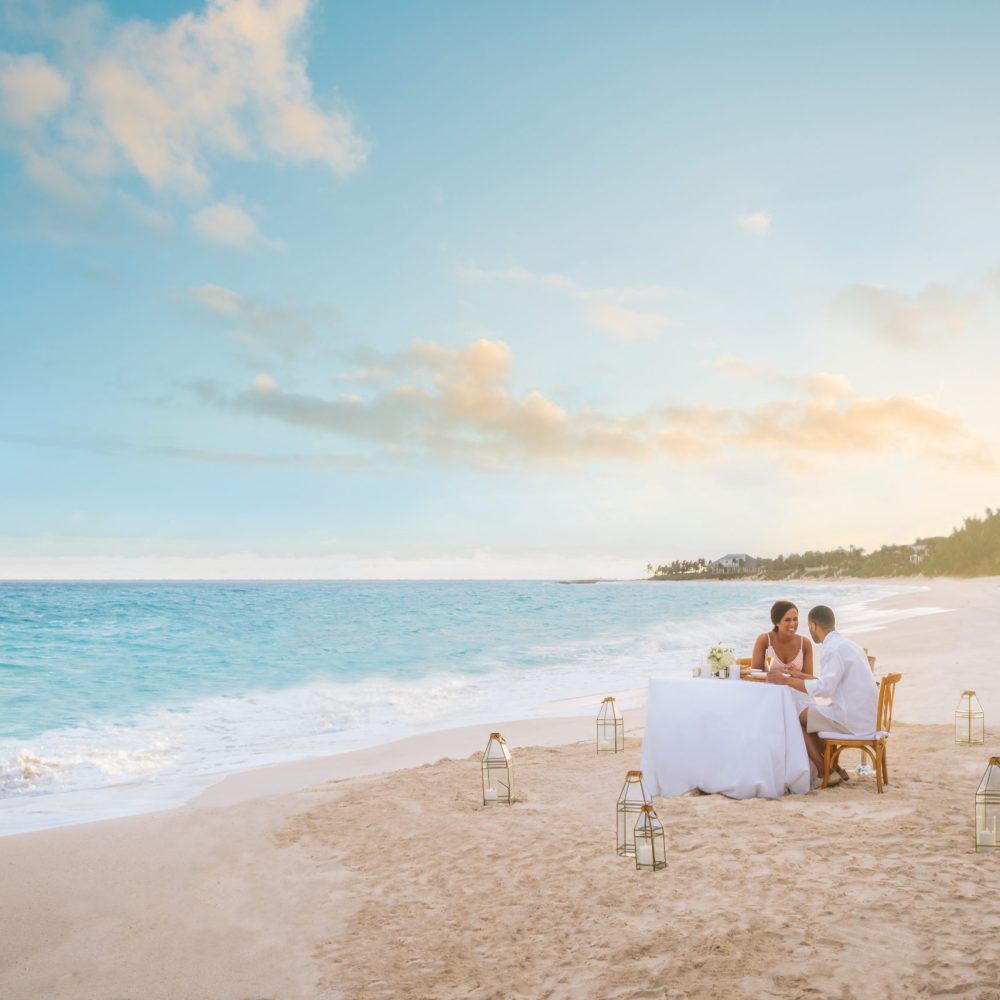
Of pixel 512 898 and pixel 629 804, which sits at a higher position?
pixel 629 804

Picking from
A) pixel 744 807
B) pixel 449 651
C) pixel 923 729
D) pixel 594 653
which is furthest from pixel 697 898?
pixel 449 651

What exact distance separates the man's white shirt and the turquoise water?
680 cm

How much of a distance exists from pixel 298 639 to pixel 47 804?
24.1 metres

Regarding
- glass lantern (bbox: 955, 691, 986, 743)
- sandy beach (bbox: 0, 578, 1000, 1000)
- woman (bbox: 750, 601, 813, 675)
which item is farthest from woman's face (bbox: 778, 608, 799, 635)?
glass lantern (bbox: 955, 691, 986, 743)

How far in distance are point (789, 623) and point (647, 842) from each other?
2895mm

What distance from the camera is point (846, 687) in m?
6.41

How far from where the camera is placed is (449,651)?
2753cm

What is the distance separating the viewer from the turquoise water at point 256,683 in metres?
10.9

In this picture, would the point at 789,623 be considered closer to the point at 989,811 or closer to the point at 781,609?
the point at 781,609

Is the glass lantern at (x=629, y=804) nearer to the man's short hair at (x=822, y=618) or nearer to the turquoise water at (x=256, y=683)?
the man's short hair at (x=822, y=618)


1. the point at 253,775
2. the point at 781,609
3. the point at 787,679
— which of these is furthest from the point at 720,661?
the point at 253,775

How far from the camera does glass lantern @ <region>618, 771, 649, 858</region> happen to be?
5004 millimetres

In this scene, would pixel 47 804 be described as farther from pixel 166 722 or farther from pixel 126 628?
pixel 126 628

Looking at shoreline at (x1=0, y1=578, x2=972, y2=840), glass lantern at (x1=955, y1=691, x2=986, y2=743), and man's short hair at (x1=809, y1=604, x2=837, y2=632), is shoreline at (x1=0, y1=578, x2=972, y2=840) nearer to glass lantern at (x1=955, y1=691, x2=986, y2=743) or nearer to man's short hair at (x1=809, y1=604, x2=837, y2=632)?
glass lantern at (x1=955, y1=691, x2=986, y2=743)
